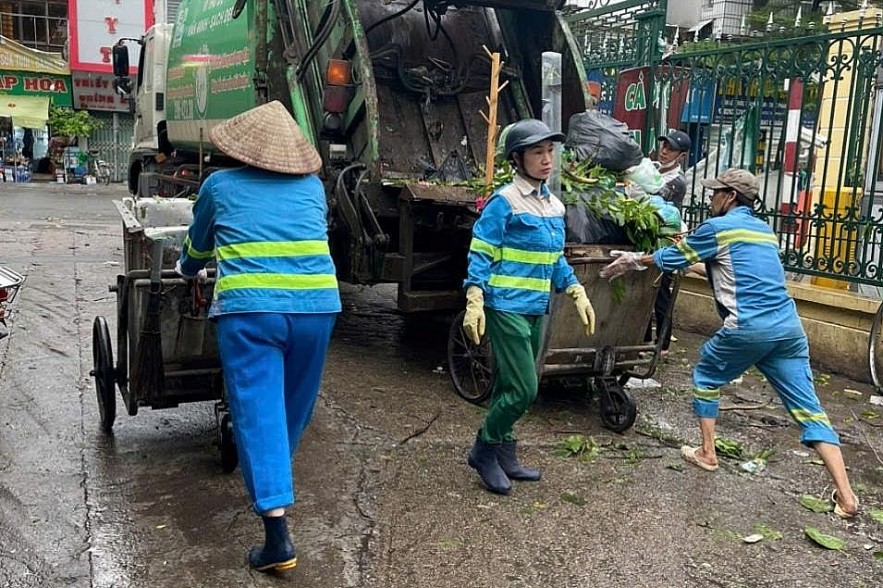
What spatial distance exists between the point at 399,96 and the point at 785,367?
365 cm

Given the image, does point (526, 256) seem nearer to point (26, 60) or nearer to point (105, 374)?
point (105, 374)

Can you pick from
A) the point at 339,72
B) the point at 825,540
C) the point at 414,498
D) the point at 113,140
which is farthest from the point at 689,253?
the point at 113,140

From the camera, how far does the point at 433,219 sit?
5566mm

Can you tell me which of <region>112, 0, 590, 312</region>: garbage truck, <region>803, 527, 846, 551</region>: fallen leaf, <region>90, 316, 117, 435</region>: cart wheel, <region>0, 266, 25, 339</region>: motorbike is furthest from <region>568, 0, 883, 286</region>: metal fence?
<region>0, 266, 25, 339</region>: motorbike

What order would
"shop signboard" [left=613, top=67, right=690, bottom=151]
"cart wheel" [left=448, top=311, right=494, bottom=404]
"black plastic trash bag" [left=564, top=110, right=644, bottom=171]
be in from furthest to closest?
1. "shop signboard" [left=613, top=67, right=690, bottom=151]
2. "black plastic trash bag" [left=564, top=110, right=644, bottom=171]
3. "cart wheel" [left=448, top=311, right=494, bottom=404]

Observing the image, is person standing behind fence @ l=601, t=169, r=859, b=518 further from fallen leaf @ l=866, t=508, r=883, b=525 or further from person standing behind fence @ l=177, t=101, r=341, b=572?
person standing behind fence @ l=177, t=101, r=341, b=572

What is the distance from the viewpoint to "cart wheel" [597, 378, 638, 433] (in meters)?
4.75

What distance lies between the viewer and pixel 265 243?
3.04 metres

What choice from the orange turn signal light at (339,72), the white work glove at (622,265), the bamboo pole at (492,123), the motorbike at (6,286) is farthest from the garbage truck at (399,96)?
the motorbike at (6,286)

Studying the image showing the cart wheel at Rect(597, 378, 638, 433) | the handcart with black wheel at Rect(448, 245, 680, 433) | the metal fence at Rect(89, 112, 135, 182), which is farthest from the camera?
the metal fence at Rect(89, 112, 135, 182)

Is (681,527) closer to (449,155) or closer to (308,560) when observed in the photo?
(308,560)

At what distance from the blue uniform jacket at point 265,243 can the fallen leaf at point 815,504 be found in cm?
243

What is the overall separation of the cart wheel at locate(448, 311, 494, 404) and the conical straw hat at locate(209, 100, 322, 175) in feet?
7.02

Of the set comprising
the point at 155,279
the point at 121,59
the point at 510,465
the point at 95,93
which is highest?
the point at 95,93
